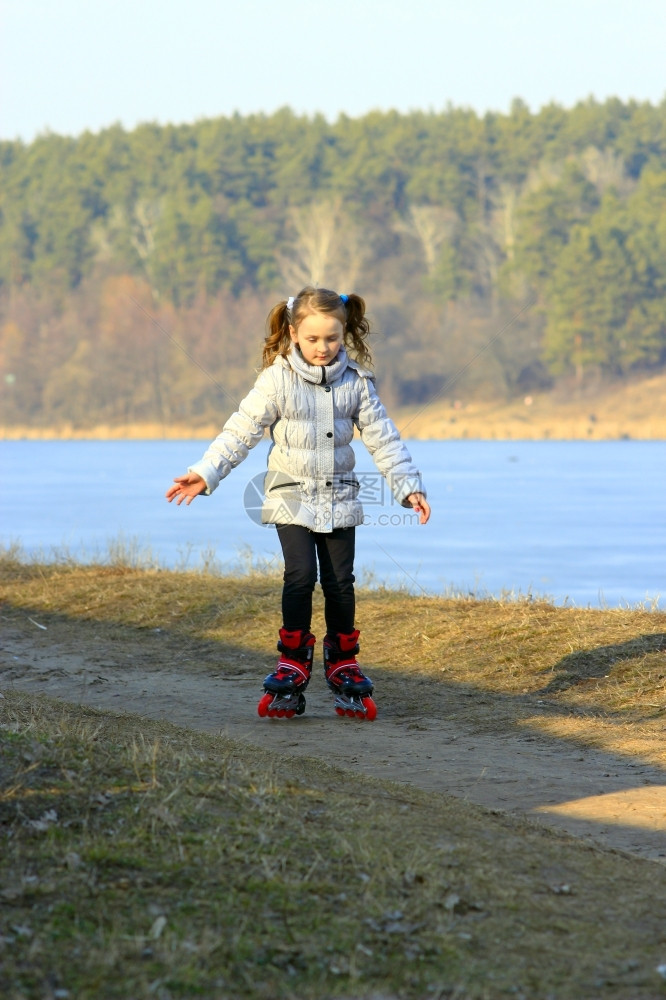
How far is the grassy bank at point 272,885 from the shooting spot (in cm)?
280

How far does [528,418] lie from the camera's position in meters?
55.7

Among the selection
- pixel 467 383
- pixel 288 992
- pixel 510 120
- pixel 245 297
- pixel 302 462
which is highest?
pixel 510 120

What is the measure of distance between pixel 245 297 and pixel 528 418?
17509 millimetres

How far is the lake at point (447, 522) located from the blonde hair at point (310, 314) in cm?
356

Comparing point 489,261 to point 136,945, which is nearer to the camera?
point 136,945

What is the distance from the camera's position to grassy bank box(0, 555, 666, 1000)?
9.18ft

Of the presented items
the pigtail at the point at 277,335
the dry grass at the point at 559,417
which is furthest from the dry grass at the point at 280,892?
the dry grass at the point at 559,417

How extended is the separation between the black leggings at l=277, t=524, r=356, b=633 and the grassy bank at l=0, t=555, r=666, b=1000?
106 cm

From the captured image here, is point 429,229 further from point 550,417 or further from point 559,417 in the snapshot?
point 559,417

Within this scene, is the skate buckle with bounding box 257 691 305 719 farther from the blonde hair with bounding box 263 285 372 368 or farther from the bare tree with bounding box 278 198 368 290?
the bare tree with bounding box 278 198 368 290

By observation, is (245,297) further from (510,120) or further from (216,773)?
(216,773)

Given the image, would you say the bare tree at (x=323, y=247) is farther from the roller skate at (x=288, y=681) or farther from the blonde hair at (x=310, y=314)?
the roller skate at (x=288, y=681)

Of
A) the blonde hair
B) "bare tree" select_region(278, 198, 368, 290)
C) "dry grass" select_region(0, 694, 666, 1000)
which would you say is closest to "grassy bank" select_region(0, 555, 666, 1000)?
"dry grass" select_region(0, 694, 666, 1000)

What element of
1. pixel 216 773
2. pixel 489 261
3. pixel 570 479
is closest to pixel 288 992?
pixel 216 773
